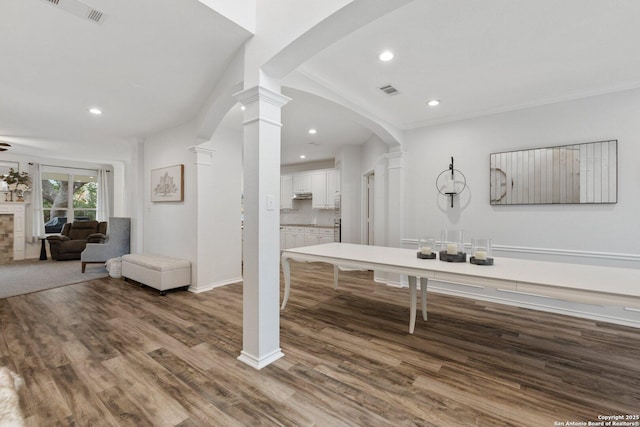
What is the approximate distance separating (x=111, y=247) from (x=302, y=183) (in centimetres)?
440

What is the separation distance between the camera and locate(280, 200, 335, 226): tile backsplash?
760 centimetres

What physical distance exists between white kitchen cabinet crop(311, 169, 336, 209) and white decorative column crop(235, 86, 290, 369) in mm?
4745

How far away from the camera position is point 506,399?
1780 mm

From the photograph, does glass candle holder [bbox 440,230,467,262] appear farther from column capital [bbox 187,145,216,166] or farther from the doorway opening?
column capital [bbox 187,145,216,166]

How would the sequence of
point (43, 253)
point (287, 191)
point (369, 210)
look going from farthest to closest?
point (287, 191)
point (43, 253)
point (369, 210)

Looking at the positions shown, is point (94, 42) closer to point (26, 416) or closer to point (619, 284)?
point (26, 416)

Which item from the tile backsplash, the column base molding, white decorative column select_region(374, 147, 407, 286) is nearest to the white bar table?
the column base molding

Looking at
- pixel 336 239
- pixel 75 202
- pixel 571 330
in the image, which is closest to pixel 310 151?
pixel 336 239

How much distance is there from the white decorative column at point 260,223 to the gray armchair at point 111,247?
446 cm

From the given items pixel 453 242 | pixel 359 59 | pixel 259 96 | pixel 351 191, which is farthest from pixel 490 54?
pixel 351 191

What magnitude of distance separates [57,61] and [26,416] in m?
2.75

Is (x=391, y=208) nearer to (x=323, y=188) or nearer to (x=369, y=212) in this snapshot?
(x=369, y=212)

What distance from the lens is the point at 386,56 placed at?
2488mm

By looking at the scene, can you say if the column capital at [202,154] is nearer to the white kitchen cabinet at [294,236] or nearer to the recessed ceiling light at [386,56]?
the recessed ceiling light at [386,56]
